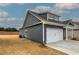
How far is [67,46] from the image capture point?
393cm

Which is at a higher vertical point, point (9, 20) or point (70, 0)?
point (70, 0)

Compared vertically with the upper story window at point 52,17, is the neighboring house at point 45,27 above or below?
below

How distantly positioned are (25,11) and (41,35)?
0.68 m

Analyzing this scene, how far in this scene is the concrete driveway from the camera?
3.86 m

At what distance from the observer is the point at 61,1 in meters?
3.85

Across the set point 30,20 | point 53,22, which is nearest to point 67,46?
point 53,22

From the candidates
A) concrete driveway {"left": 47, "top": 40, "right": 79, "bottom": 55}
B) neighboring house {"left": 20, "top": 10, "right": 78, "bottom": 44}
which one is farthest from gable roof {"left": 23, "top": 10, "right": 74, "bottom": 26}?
concrete driveway {"left": 47, "top": 40, "right": 79, "bottom": 55}

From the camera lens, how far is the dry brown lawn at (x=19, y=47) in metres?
3.82

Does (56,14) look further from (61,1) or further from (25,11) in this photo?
(25,11)

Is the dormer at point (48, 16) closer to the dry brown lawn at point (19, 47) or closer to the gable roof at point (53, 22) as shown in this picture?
the gable roof at point (53, 22)

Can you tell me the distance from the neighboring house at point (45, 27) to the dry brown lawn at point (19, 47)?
0.54 ft

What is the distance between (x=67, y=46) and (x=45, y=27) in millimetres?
688

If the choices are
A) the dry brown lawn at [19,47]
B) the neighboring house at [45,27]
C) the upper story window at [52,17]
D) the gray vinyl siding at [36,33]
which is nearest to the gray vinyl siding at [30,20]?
the neighboring house at [45,27]
